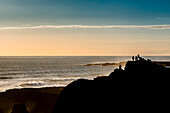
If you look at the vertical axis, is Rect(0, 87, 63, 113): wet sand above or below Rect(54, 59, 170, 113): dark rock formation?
below

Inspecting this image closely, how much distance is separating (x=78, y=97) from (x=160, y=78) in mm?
4916

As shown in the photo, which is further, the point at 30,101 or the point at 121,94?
the point at 30,101

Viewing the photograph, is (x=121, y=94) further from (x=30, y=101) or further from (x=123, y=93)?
(x=30, y=101)

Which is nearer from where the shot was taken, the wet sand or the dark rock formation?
the dark rock formation

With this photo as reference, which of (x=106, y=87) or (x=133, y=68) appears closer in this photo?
(x=106, y=87)

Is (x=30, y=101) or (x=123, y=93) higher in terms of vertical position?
(x=123, y=93)

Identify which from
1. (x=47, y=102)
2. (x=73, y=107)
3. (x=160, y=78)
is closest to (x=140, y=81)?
(x=160, y=78)

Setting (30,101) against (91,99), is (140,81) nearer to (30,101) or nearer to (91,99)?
(91,99)

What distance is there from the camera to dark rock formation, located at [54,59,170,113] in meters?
13.2

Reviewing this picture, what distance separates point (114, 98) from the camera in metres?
13.6

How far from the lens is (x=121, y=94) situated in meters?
13.7

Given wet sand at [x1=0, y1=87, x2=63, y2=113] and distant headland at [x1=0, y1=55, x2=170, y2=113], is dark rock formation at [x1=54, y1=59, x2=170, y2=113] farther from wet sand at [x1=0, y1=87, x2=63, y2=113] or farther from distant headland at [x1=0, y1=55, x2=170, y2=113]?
wet sand at [x1=0, y1=87, x2=63, y2=113]

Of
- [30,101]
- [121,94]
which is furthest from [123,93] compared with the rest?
[30,101]

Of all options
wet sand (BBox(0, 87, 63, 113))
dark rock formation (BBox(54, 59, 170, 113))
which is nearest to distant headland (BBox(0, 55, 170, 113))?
dark rock formation (BBox(54, 59, 170, 113))
